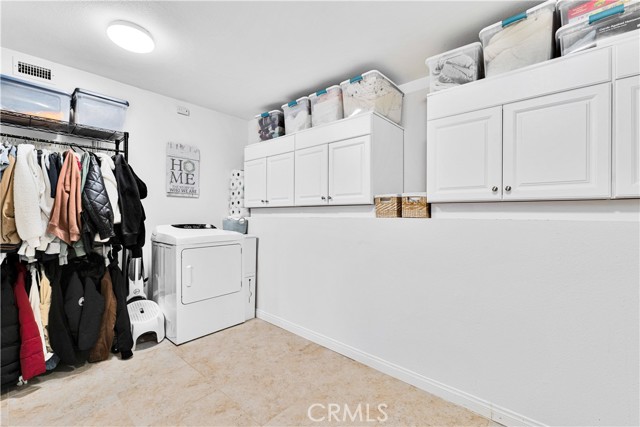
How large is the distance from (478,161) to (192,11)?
206cm

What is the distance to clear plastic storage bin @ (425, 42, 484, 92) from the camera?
6.10ft

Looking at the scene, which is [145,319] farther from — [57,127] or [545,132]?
[545,132]

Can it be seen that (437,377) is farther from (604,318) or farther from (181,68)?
(181,68)

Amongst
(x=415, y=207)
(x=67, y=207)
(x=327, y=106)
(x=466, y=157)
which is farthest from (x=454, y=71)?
(x=67, y=207)

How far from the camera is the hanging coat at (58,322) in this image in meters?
1.97

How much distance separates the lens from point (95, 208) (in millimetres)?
2025

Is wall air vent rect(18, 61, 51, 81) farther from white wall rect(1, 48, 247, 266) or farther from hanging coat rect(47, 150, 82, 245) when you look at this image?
hanging coat rect(47, 150, 82, 245)

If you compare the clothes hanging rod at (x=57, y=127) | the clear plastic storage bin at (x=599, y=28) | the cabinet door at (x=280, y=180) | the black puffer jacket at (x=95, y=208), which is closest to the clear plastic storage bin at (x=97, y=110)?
the clothes hanging rod at (x=57, y=127)

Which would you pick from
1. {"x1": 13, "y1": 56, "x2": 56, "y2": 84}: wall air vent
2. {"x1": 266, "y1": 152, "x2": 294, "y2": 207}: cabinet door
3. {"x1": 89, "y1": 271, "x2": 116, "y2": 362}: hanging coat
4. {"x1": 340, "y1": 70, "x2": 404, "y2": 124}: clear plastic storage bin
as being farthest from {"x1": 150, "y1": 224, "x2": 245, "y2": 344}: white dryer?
{"x1": 340, "y1": 70, "x2": 404, "y2": 124}: clear plastic storage bin

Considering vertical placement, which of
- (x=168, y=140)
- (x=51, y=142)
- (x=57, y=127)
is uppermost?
(x=168, y=140)

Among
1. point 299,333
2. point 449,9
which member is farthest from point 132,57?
point 299,333

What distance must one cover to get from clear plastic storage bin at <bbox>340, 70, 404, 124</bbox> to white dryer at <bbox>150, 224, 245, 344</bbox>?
1726 millimetres

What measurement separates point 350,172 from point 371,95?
658 mm

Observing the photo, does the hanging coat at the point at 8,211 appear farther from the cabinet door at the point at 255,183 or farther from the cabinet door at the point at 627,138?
the cabinet door at the point at 627,138
